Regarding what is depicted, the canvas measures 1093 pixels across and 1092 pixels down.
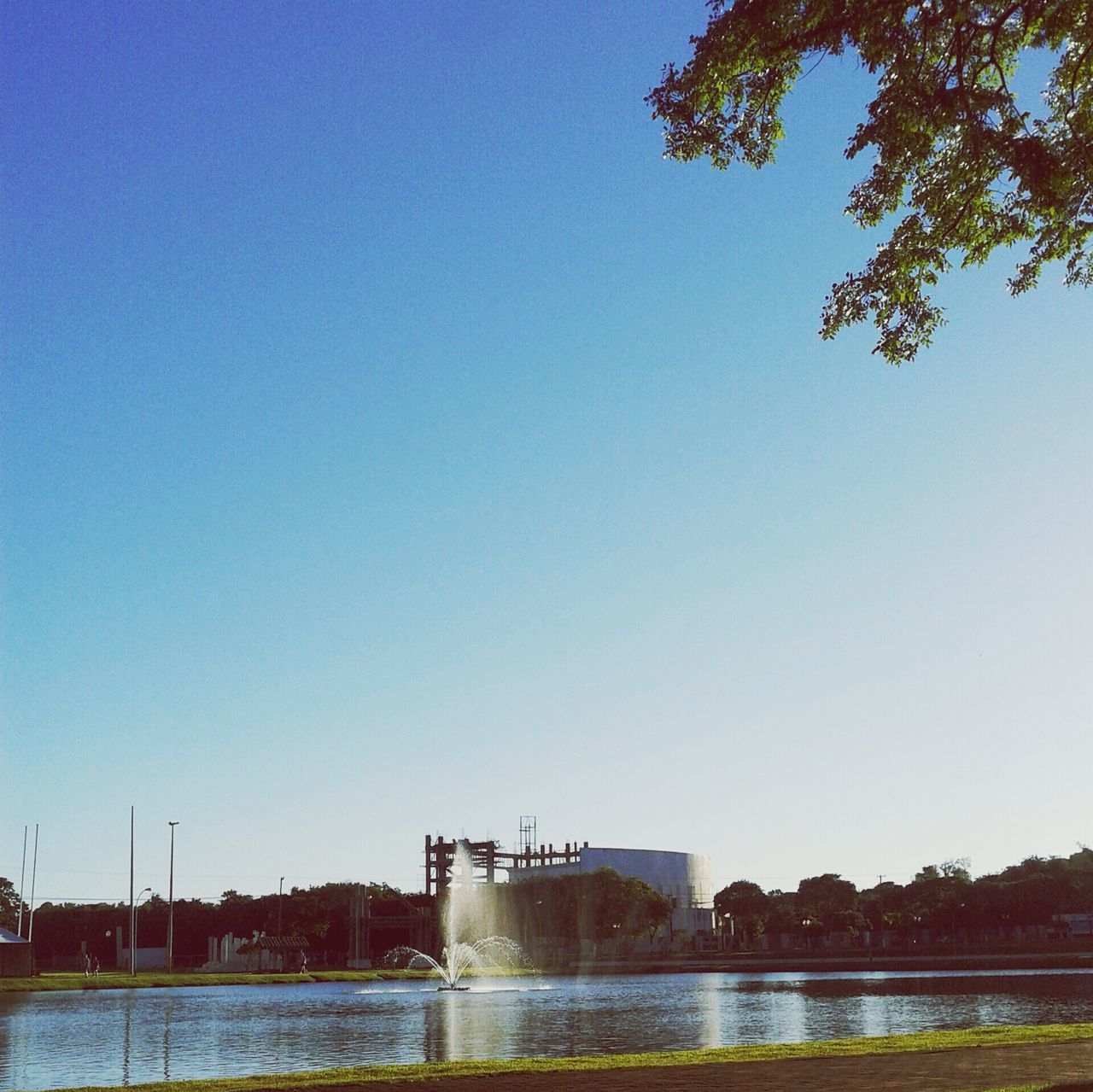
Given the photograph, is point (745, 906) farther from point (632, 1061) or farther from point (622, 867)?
point (632, 1061)

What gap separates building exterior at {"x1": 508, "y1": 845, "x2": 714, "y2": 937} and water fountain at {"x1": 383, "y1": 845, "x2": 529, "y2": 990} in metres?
11.7

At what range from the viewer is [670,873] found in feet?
411

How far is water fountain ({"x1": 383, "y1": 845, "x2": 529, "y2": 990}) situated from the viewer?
82688 mm

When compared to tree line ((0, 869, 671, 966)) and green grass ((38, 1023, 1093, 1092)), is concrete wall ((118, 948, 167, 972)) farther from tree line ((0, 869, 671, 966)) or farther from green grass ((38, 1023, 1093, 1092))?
green grass ((38, 1023, 1093, 1092))

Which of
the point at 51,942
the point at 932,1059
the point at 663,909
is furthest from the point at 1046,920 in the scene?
the point at 932,1059

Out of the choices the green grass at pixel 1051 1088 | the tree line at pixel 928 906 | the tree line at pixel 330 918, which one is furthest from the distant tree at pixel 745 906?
the green grass at pixel 1051 1088

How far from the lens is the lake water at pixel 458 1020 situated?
70.6 feet

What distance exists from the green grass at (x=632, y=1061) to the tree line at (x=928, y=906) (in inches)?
3015

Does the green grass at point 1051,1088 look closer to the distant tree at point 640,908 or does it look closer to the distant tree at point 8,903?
the distant tree at point 640,908

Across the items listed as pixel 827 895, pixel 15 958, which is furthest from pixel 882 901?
pixel 15 958

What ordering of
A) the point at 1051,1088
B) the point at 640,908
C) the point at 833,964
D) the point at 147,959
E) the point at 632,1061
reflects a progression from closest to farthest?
the point at 1051,1088 < the point at 632,1061 < the point at 833,964 < the point at 640,908 < the point at 147,959

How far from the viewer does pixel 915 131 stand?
12.5 meters

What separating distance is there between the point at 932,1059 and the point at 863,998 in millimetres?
22626

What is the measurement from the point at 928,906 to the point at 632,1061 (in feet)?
304
